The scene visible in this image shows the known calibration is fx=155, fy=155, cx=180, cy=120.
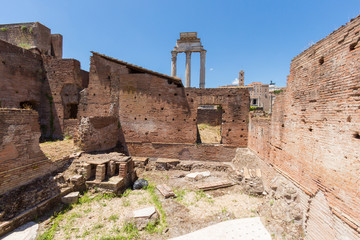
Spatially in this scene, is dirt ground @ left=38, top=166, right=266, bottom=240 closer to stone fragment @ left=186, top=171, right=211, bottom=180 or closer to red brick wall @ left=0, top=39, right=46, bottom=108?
stone fragment @ left=186, top=171, right=211, bottom=180

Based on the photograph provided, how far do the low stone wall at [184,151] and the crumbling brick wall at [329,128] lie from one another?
4008 mm

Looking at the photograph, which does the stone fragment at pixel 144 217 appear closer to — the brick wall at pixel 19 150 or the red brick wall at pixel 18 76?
the brick wall at pixel 19 150

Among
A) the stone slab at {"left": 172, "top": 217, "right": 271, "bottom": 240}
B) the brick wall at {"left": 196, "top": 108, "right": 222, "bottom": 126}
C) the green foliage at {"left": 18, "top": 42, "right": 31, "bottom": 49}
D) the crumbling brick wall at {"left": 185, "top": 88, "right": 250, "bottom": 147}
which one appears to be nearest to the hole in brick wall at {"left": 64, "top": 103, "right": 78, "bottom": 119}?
the green foliage at {"left": 18, "top": 42, "right": 31, "bottom": 49}

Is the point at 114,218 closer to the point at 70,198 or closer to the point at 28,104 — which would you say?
the point at 70,198

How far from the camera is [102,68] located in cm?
975

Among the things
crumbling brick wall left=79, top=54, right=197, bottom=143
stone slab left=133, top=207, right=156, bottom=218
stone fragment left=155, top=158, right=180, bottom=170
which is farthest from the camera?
crumbling brick wall left=79, top=54, right=197, bottom=143

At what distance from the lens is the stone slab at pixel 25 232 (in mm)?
3877

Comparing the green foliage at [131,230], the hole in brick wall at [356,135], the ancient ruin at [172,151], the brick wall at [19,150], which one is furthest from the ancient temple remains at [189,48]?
the hole in brick wall at [356,135]

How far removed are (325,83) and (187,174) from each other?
6.43m

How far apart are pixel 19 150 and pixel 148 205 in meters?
4.60

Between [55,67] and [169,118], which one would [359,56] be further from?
[55,67]

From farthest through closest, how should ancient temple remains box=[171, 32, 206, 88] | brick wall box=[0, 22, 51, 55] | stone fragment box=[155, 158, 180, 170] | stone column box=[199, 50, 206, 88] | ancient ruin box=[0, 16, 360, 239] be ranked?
stone column box=[199, 50, 206, 88], ancient temple remains box=[171, 32, 206, 88], brick wall box=[0, 22, 51, 55], stone fragment box=[155, 158, 180, 170], ancient ruin box=[0, 16, 360, 239]

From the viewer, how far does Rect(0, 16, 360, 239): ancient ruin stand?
3520 millimetres

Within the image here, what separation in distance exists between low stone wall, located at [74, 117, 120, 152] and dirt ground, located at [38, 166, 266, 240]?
9.27 feet
